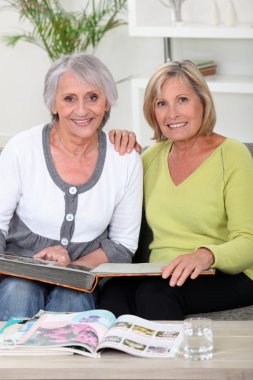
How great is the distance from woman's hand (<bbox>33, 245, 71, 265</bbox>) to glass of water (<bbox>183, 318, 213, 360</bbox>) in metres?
0.79

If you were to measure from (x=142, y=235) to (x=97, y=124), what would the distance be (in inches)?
16.0

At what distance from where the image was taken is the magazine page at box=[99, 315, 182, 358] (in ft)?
6.60

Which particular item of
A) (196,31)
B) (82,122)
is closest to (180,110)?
(82,122)

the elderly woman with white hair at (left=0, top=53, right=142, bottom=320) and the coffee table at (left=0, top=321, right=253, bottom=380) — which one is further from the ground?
the elderly woman with white hair at (left=0, top=53, right=142, bottom=320)

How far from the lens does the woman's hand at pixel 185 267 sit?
262 cm

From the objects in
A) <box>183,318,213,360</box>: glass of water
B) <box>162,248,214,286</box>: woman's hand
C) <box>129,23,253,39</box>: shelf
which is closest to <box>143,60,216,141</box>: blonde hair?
<box>162,248,214,286</box>: woman's hand

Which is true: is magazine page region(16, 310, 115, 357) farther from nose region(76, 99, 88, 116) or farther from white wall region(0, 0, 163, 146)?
white wall region(0, 0, 163, 146)

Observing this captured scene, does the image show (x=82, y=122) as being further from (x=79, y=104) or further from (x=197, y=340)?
(x=197, y=340)

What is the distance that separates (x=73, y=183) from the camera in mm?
2852

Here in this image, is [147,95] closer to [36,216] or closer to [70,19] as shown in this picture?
[36,216]

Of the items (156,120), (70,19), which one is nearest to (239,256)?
(156,120)

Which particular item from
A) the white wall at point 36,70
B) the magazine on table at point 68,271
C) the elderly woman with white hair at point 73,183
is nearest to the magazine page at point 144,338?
the magazine on table at point 68,271

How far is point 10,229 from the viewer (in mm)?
2920

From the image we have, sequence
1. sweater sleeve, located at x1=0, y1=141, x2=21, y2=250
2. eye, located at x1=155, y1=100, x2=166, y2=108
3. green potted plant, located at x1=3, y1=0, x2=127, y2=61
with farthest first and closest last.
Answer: green potted plant, located at x1=3, y1=0, x2=127, y2=61 → eye, located at x1=155, y1=100, x2=166, y2=108 → sweater sleeve, located at x1=0, y1=141, x2=21, y2=250
